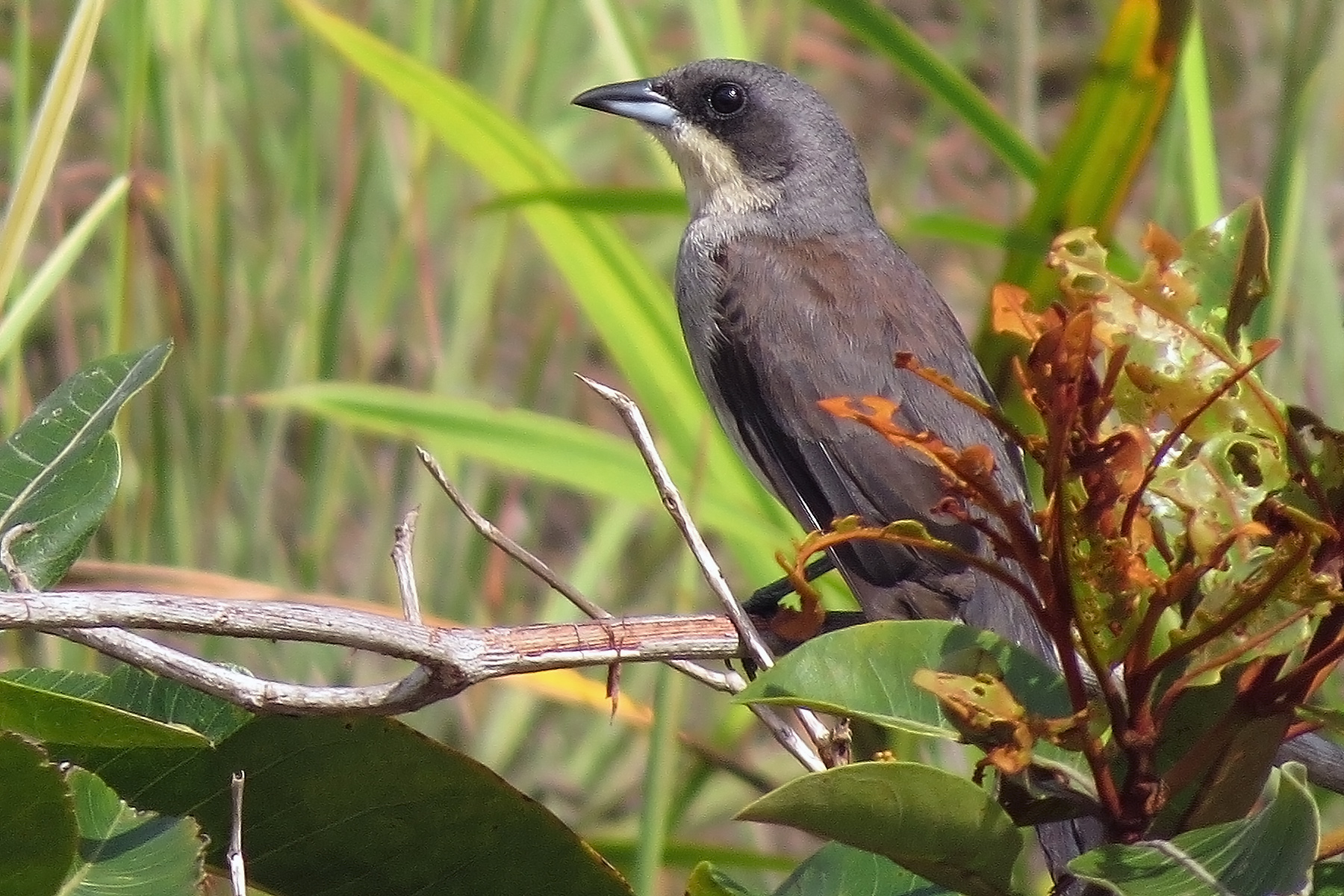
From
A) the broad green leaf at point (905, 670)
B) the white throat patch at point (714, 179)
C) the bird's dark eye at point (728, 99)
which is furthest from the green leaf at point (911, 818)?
the bird's dark eye at point (728, 99)

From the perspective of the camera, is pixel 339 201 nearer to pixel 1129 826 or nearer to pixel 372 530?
pixel 372 530

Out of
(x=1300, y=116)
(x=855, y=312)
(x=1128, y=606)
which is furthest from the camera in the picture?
(x=855, y=312)

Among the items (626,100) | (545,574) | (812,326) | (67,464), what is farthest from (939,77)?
(67,464)

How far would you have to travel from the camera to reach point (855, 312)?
3461 millimetres

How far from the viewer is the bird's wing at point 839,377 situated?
3.17 m

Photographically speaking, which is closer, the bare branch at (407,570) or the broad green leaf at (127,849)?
the broad green leaf at (127,849)

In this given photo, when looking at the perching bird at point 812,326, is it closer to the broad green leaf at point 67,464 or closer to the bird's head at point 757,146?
the bird's head at point 757,146

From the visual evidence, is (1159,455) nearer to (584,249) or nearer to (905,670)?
(905,670)

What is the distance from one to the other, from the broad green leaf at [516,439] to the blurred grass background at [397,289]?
17 cm

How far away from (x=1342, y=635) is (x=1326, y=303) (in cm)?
200

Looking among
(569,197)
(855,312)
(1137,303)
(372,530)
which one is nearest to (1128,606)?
(1137,303)

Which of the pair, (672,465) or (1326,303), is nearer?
(1326,303)

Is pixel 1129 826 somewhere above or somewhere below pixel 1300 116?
below

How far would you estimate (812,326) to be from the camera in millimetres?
3439
